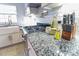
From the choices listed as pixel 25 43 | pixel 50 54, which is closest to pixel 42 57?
pixel 50 54

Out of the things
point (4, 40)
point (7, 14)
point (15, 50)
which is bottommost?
point (15, 50)

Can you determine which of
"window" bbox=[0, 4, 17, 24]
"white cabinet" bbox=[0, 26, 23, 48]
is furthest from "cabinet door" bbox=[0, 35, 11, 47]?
"window" bbox=[0, 4, 17, 24]

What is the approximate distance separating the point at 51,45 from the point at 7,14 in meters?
0.57

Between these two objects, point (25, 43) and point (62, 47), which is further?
point (25, 43)

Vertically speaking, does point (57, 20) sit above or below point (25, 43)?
above

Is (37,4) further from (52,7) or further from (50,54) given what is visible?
(50,54)

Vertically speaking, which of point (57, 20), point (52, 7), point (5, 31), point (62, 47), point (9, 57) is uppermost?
point (52, 7)

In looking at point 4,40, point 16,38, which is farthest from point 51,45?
point 4,40

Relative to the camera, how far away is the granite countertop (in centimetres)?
102

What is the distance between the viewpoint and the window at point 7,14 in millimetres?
1133

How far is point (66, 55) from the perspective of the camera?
1.07m

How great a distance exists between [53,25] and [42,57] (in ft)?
1.18

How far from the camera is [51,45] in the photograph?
3.51ft

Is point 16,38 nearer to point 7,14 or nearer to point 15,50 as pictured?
point 15,50
